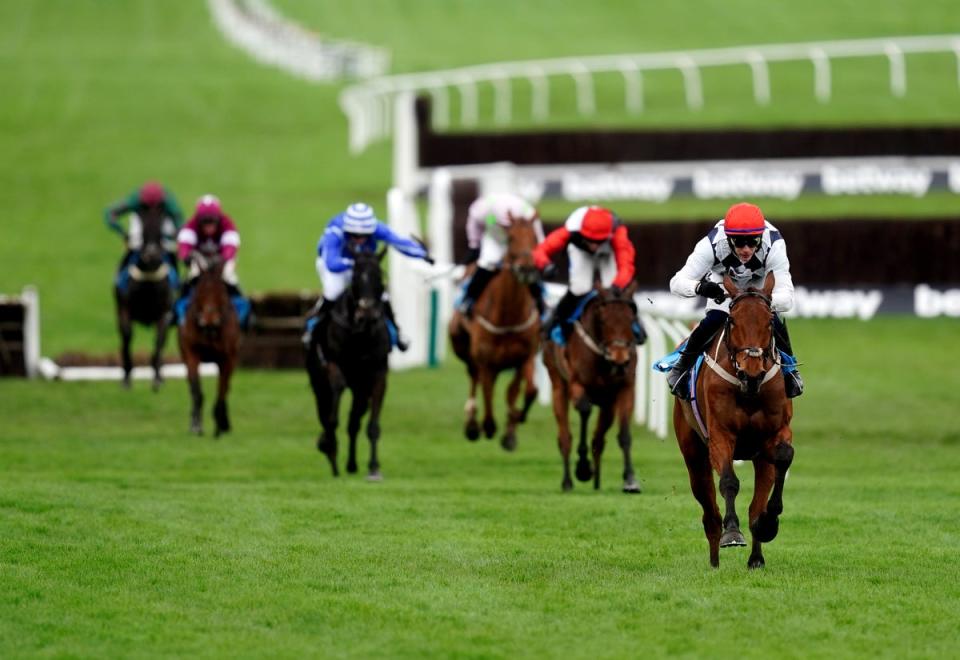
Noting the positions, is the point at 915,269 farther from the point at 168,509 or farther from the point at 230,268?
the point at 168,509

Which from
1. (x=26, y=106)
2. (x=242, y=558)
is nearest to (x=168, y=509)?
(x=242, y=558)

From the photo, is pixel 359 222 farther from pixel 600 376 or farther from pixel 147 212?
pixel 147 212

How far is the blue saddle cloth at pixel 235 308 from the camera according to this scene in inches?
647

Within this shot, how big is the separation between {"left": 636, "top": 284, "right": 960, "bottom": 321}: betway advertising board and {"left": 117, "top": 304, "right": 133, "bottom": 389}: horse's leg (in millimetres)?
5789

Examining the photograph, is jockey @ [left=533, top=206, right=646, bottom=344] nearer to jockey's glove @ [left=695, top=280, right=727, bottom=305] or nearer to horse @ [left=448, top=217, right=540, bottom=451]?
horse @ [left=448, top=217, right=540, bottom=451]

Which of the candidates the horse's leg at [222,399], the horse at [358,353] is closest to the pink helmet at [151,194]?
the horse's leg at [222,399]

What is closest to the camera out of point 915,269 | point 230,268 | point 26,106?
point 230,268

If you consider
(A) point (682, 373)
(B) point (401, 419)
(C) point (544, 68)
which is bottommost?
(B) point (401, 419)

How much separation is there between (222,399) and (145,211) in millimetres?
3725

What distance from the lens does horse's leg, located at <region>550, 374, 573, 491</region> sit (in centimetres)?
1281

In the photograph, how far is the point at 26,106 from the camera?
40844mm

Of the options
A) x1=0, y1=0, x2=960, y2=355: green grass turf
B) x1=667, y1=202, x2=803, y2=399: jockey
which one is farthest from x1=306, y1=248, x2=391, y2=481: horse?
x1=0, y1=0, x2=960, y2=355: green grass turf

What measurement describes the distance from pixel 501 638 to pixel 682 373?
2397 mm

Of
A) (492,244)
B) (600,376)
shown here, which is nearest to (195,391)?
(492,244)
